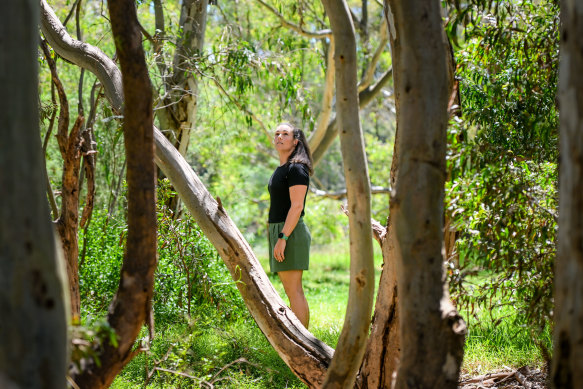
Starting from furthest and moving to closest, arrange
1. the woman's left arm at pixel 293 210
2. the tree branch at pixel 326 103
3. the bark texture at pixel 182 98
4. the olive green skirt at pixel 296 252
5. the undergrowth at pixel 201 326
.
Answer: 1. the tree branch at pixel 326 103
2. the bark texture at pixel 182 98
3. the olive green skirt at pixel 296 252
4. the woman's left arm at pixel 293 210
5. the undergrowth at pixel 201 326

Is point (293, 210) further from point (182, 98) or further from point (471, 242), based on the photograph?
point (182, 98)

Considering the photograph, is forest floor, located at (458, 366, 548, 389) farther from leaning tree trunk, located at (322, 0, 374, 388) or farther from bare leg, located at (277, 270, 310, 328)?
leaning tree trunk, located at (322, 0, 374, 388)

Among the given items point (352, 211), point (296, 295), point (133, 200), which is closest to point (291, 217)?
point (296, 295)

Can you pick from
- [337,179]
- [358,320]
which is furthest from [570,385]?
[337,179]

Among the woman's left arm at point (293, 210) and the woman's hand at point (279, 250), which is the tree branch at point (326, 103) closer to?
the woman's left arm at point (293, 210)

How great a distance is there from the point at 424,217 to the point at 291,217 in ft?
7.80

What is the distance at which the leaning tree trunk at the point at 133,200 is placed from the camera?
2.52m

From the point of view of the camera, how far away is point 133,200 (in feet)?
8.35

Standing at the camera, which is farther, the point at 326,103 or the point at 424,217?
the point at 326,103

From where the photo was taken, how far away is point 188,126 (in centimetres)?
736

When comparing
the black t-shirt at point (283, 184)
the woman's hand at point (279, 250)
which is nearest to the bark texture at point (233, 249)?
the woman's hand at point (279, 250)

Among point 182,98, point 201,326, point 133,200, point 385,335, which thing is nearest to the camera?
point 133,200

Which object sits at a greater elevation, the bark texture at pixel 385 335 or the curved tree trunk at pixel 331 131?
the curved tree trunk at pixel 331 131

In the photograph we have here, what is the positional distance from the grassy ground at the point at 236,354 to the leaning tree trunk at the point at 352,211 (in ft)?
3.67
